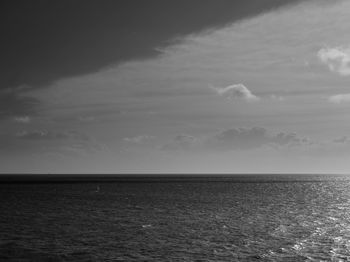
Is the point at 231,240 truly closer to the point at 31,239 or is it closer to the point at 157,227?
the point at 157,227

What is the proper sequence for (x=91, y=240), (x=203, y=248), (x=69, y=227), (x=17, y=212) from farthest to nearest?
1. (x=17, y=212)
2. (x=69, y=227)
3. (x=91, y=240)
4. (x=203, y=248)

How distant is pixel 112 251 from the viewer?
48.7m

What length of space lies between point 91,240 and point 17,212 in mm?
39005

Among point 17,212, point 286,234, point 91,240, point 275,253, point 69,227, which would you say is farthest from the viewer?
point 17,212

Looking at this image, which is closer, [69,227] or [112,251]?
[112,251]

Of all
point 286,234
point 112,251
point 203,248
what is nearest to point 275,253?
point 203,248

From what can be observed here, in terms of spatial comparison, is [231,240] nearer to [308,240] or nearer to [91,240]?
[308,240]

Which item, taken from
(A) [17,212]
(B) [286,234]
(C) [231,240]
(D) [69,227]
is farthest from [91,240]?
(A) [17,212]

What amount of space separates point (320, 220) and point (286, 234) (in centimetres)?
2129

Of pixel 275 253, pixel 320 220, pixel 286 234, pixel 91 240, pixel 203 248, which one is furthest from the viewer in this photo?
pixel 320 220

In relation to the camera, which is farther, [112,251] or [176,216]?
[176,216]

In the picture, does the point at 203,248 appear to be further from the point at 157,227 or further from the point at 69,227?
the point at 69,227

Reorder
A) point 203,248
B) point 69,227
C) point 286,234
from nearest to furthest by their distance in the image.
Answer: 1. point 203,248
2. point 286,234
3. point 69,227

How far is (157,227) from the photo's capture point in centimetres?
6725
